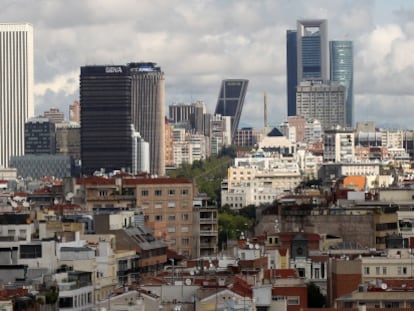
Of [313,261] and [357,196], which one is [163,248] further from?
[357,196]

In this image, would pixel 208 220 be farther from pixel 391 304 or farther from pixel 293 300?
pixel 391 304

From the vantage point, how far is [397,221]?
108 meters

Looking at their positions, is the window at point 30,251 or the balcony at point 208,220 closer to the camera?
the window at point 30,251

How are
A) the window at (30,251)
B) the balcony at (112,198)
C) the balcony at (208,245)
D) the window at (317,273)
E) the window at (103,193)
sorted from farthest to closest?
the window at (103,193) → the balcony at (112,198) → the balcony at (208,245) → the window at (317,273) → the window at (30,251)

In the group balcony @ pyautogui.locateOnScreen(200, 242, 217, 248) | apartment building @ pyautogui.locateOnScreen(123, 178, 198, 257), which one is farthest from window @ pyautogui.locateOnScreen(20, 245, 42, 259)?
balcony @ pyautogui.locateOnScreen(200, 242, 217, 248)

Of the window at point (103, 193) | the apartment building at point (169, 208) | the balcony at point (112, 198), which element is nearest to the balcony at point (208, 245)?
the apartment building at point (169, 208)

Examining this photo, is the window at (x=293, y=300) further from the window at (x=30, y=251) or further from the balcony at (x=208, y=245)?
the balcony at (x=208, y=245)

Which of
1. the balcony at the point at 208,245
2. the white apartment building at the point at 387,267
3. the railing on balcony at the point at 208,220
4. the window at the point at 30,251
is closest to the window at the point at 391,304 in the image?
the white apartment building at the point at 387,267

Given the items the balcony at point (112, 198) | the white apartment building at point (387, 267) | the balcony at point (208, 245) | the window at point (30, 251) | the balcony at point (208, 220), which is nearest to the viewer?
the window at point (30, 251)

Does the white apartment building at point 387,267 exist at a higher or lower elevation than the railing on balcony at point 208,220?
lower

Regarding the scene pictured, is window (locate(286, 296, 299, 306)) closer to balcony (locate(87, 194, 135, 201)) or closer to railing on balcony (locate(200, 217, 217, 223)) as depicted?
railing on balcony (locate(200, 217, 217, 223))

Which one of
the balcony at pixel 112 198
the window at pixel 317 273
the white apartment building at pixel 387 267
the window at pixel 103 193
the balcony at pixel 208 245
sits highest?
the window at pixel 103 193

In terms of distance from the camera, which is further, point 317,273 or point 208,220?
point 208,220

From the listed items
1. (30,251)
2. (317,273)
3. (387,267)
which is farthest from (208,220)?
(30,251)
